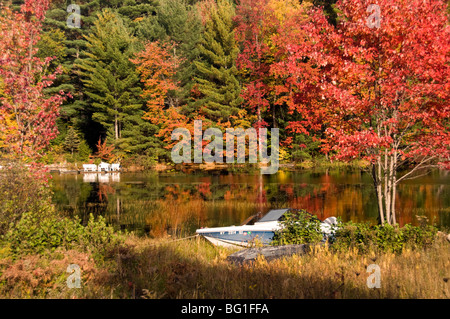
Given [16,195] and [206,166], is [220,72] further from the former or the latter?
[16,195]

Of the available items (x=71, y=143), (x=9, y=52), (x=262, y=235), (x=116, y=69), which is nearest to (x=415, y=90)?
(x=262, y=235)

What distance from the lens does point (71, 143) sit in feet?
153

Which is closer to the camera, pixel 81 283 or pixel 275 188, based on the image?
pixel 81 283

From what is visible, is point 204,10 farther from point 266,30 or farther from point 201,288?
point 201,288

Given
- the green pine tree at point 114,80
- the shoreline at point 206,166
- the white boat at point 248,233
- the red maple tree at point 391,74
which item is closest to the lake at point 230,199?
the white boat at point 248,233

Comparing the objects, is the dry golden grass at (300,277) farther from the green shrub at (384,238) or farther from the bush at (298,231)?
the bush at (298,231)

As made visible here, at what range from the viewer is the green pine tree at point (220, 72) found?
39.6m

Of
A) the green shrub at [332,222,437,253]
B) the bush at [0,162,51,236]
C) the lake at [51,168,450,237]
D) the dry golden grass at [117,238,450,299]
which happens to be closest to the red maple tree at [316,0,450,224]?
the green shrub at [332,222,437,253]

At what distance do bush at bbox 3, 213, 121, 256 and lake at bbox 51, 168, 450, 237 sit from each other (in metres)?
3.92

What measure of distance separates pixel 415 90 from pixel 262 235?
18.1ft

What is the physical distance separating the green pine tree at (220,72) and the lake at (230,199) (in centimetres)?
892

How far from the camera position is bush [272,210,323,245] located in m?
9.59

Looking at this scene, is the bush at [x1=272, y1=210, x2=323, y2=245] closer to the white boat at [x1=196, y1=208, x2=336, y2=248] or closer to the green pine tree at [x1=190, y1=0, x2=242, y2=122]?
the white boat at [x1=196, y1=208, x2=336, y2=248]

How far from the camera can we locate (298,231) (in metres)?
9.83
